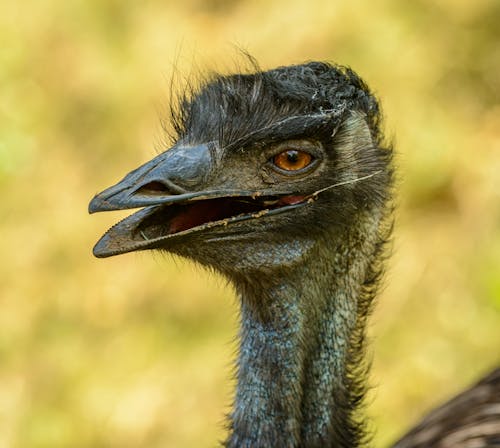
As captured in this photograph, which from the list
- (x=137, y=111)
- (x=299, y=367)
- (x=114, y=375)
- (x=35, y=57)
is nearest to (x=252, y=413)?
(x=299, y=367)

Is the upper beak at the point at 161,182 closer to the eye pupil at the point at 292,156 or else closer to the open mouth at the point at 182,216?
the open mouth at the point at 182,216

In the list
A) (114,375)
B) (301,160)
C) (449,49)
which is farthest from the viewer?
(449,49)

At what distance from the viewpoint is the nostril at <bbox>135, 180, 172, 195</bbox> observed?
9.28 ft

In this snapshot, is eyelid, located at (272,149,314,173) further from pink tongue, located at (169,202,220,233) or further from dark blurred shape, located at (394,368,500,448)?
dark blurred shape, located at (394,368,500,448)

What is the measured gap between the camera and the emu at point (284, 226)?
9.69 feet

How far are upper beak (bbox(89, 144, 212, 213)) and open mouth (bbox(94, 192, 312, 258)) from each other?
0.09 feet

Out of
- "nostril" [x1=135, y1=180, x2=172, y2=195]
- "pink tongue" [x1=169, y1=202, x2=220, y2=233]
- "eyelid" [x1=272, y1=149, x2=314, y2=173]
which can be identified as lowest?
"nostril" [x1=135, y1=180, x2=172, y2=195]

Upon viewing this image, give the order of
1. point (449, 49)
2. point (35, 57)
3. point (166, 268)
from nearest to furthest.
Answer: point (166, 268), point (449, 49), point (35, 57)

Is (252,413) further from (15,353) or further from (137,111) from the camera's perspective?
(137,111)

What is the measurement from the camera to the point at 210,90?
10.4ft

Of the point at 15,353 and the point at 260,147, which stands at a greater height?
the point at 15,353

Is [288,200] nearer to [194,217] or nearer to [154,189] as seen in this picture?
[194,217]

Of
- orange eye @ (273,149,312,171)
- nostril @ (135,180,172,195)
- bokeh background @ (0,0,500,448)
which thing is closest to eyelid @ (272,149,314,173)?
orange eye @ (273,149,312,171)

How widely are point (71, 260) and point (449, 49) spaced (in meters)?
2.20
